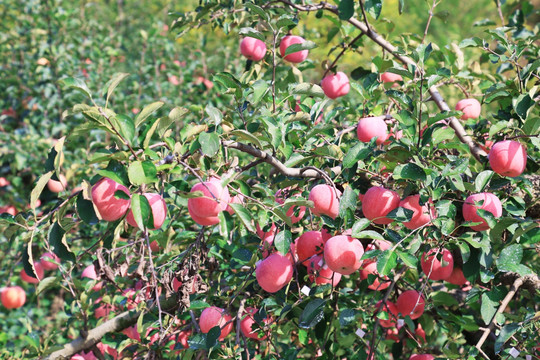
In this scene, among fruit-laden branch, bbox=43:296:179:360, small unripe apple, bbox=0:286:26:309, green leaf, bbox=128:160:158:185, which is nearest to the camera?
green leaf, bbox=128:160:158:185

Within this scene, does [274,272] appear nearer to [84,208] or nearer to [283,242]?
[283,242]

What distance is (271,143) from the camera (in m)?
0.90

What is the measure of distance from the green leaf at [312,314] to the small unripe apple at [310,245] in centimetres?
10

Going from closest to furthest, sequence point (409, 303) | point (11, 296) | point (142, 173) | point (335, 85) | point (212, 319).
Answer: point (142, 173) < point (212, 319) < point (409, 303) < point (335, 85) < point (11, 296)

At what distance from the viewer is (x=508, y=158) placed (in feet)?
3.24

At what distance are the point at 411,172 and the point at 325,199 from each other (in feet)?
0.51

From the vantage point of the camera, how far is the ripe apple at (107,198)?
78 centimetres

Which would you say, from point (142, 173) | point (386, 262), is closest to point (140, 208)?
point (142, 173)

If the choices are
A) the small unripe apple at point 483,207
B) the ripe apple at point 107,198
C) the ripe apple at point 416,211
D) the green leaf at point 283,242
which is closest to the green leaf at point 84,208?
the ripe apple at point 107,198

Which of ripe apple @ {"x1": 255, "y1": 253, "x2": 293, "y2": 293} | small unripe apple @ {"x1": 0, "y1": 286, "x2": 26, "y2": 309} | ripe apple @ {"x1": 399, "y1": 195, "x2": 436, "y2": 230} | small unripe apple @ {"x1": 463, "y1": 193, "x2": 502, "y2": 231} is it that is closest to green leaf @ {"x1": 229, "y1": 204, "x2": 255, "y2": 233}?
ripe apple @ {"x1": 255, "y1": 253, "x2": 293, "y2": 293}

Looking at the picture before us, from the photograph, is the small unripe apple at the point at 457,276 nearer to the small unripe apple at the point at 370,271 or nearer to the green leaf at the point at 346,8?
the small unripe apple at the point at 370,271

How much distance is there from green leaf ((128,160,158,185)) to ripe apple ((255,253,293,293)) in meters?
0.34

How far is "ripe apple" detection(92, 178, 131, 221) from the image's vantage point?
0.78 meters

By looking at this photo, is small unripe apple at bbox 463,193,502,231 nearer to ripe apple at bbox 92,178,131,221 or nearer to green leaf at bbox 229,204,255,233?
green leaf at bbox 229,204,255,233
